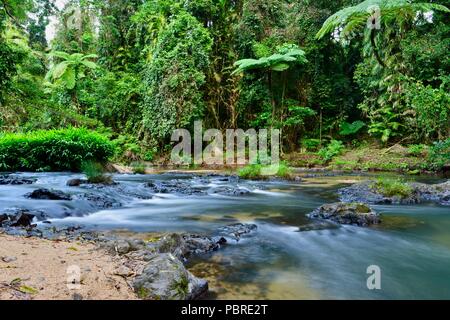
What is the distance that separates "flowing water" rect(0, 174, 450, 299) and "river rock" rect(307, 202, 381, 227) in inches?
7.8

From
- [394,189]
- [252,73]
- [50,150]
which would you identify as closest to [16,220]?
[394,189]

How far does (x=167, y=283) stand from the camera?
2.75m

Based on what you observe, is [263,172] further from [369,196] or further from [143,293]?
[143,293]

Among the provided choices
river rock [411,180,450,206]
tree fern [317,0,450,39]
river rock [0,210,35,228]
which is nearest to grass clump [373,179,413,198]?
river rock [411,180,450,206]

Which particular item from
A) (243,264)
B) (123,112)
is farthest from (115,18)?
(243,264)

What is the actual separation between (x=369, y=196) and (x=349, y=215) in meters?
2.51

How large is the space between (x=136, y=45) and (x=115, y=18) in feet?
9.93

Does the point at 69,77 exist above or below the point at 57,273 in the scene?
above

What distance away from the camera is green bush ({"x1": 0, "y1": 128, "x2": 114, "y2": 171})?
1173 centimetres

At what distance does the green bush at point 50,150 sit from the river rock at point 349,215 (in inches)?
333

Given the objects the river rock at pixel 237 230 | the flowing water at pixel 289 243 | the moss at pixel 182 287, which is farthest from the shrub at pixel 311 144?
the moss at pixel 182 287

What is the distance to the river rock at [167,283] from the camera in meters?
2.68

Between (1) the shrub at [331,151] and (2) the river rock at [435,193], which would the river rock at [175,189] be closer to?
A: (2) the river rock at [435,193]

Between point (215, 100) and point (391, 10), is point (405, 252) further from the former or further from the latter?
point (215, 100)
